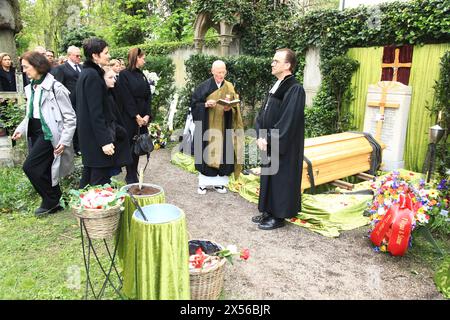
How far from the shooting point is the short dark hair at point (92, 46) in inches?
144

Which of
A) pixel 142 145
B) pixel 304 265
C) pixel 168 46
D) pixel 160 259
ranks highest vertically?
pixel 168 46

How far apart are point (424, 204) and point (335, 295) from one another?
141 centimetres

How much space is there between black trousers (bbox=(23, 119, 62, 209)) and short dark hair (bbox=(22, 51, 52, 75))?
60cm

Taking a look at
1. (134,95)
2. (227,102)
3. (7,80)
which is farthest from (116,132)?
(7,80)

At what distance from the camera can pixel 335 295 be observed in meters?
3.10

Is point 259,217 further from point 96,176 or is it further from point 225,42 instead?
Answer: point 225,42

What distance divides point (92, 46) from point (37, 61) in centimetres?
84

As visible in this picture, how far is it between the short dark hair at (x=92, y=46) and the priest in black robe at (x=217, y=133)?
205 cm

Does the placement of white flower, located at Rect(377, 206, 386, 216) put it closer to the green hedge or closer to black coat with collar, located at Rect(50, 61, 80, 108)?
black coat with collar, located at Rect(50, 61, 80, 108)

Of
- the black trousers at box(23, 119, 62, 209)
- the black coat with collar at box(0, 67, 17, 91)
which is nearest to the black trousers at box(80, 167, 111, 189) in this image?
the black trousers at box(23, 119, 62, 209)

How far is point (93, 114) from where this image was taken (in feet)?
12.1

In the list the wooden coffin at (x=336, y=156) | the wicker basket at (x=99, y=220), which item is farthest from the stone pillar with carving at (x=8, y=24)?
the wicker basket at (x=99, y=220)

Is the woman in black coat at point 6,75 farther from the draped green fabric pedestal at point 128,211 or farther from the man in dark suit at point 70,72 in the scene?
the draped green fabric pedestal at point 128,211

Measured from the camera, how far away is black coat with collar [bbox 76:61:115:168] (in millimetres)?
3650
